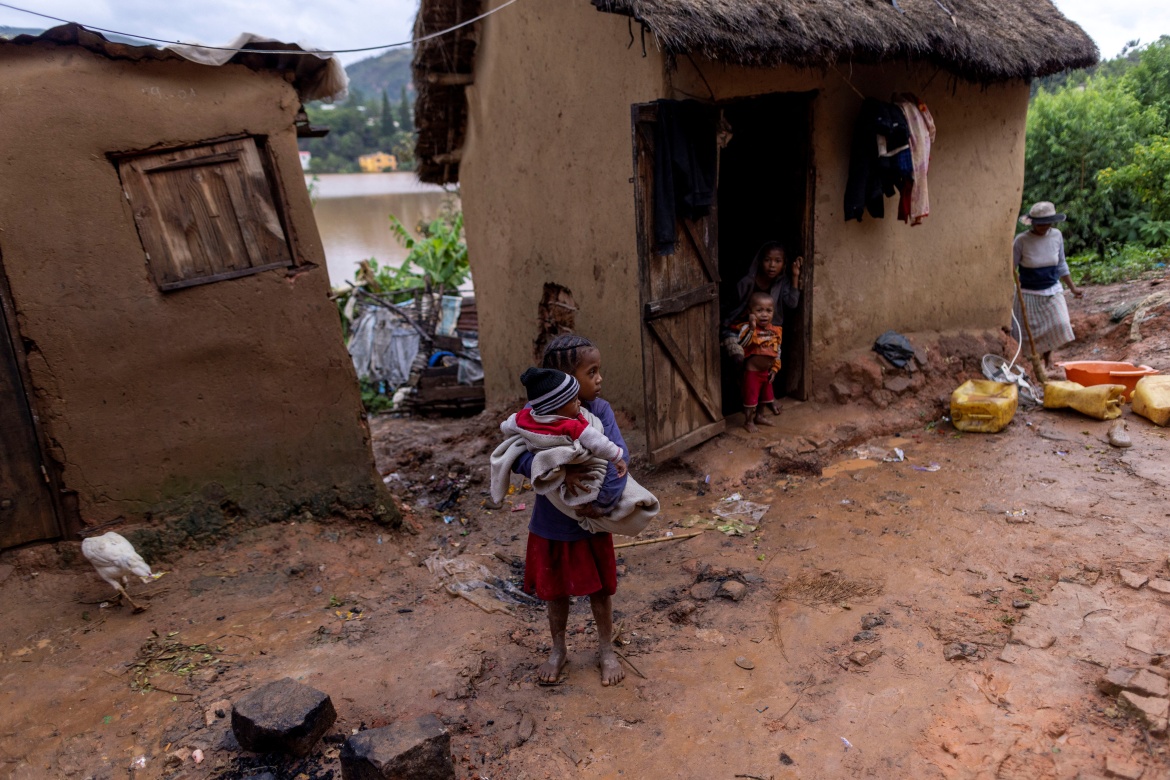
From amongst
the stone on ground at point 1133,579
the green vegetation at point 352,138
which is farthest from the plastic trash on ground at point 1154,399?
the green vegetation at point 352,138

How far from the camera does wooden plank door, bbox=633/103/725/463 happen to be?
4742mm

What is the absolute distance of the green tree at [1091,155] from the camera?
11453 millimetres

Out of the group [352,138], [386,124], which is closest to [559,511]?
[352,138]

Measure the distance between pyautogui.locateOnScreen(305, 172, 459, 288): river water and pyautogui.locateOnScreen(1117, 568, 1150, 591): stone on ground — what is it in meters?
15.7

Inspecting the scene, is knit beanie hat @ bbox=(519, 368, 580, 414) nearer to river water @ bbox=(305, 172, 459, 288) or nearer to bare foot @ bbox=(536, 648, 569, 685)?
bare foot @ bbox=(536, 648, 569, 685)

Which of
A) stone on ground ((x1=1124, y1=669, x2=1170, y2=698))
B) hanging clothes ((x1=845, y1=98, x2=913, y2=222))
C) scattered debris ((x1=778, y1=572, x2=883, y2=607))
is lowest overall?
scattered debris ((x1=778, y1=572, x2=883, y2=607))

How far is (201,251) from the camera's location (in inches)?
165

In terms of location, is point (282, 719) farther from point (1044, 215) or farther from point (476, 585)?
point (1044, 215)

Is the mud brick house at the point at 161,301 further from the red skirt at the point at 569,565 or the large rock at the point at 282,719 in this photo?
the red skirt at the point at 569,565

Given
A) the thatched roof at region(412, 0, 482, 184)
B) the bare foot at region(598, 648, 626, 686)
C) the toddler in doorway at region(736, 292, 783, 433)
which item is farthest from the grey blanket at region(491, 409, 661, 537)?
the thatched roof at region(412, 0, 482, 184)

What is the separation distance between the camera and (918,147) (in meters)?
5.68

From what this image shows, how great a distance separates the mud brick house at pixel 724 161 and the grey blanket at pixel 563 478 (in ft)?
7.21

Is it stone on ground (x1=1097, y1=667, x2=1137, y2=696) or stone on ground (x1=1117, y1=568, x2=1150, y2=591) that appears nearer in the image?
stone on ground (x1=1097, y1=667, x2=1137, y2=696)

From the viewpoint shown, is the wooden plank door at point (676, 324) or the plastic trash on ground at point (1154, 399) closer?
the wooden plank door at point (676, 324)
